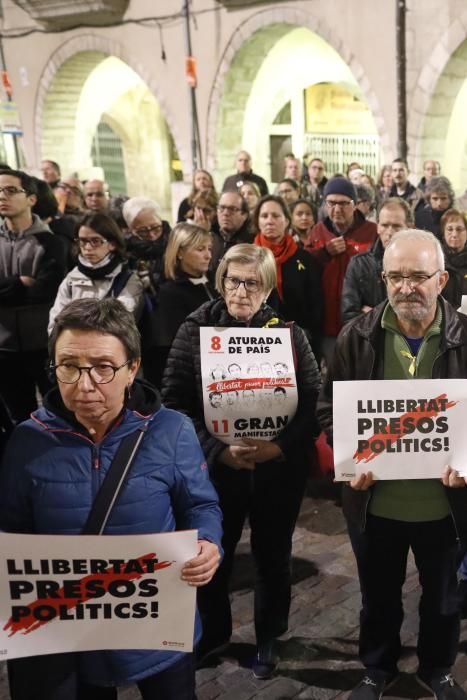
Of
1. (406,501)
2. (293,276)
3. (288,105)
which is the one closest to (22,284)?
(293,276)

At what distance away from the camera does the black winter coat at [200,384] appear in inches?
113

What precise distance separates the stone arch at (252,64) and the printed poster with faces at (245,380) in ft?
30.5

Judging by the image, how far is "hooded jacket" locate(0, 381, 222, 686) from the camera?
195 cm

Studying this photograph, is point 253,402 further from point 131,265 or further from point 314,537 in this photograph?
point 131,265

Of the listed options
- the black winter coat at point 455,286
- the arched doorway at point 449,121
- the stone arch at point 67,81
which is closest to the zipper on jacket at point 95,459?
the black winter coat at point 455,286

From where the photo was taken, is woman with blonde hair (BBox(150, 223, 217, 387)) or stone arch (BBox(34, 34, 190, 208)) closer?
woman with blonde hair (BBox(150, 223, 217, 387))

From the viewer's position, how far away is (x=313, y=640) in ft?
10.8

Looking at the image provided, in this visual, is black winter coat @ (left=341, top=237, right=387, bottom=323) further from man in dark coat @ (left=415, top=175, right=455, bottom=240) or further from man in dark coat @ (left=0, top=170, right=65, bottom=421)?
man in dark coat @ (left=415, top=175, right=455, bottom=240)

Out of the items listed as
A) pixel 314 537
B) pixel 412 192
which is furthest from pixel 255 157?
pixel 314 537

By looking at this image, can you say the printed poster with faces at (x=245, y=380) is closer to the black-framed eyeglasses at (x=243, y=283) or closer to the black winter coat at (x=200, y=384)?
the black winter coat at (x=200, y=384)

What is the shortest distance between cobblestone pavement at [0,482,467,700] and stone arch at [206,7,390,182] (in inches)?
348

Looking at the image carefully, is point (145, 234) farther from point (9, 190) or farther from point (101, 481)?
point (101, 481)

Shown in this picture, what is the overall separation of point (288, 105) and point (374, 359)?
15577 mm

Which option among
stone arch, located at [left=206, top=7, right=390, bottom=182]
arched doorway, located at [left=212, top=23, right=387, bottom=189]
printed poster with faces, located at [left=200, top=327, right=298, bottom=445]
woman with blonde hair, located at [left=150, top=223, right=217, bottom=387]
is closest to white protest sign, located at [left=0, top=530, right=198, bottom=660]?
printed poster with faces, located at [left=200, top=327, right=298, bottom=445]
